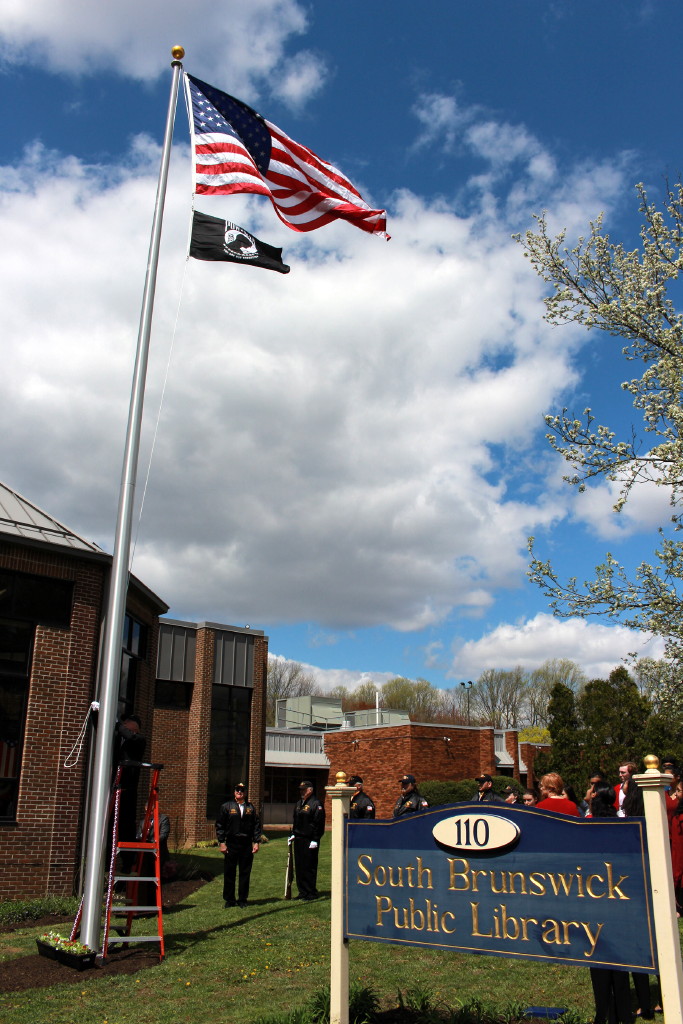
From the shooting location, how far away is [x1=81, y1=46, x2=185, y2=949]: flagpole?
26.4 ft

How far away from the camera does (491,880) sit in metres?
4.88

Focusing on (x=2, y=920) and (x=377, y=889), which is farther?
(x=2, y=920)

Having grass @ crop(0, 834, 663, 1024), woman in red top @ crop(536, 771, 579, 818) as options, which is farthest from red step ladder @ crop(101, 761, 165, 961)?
woman in red top @ crop(536, 771, 579, 818)

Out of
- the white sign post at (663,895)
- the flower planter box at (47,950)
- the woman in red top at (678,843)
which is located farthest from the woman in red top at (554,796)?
the flower planter box at (47,950)

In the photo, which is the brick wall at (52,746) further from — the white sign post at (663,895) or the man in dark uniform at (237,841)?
the white sign post at (663,895)

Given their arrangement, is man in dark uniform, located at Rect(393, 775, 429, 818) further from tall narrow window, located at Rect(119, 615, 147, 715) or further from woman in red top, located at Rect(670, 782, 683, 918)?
tall narrow window, located at Rect(119, 615, 147, 715)

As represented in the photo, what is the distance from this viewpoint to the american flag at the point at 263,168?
9.76 m

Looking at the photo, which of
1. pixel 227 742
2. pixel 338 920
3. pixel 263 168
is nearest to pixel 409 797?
pixel 338 920

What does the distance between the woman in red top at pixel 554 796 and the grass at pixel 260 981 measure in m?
1.40

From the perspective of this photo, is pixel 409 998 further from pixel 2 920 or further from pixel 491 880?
pixel 2 920

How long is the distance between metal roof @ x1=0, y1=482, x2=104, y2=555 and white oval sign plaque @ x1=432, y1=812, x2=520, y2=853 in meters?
9.77

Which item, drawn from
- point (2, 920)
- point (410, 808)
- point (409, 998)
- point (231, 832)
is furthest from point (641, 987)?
point (2, 920)

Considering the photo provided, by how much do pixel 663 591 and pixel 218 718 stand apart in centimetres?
1934

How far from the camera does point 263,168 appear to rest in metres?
10.8
